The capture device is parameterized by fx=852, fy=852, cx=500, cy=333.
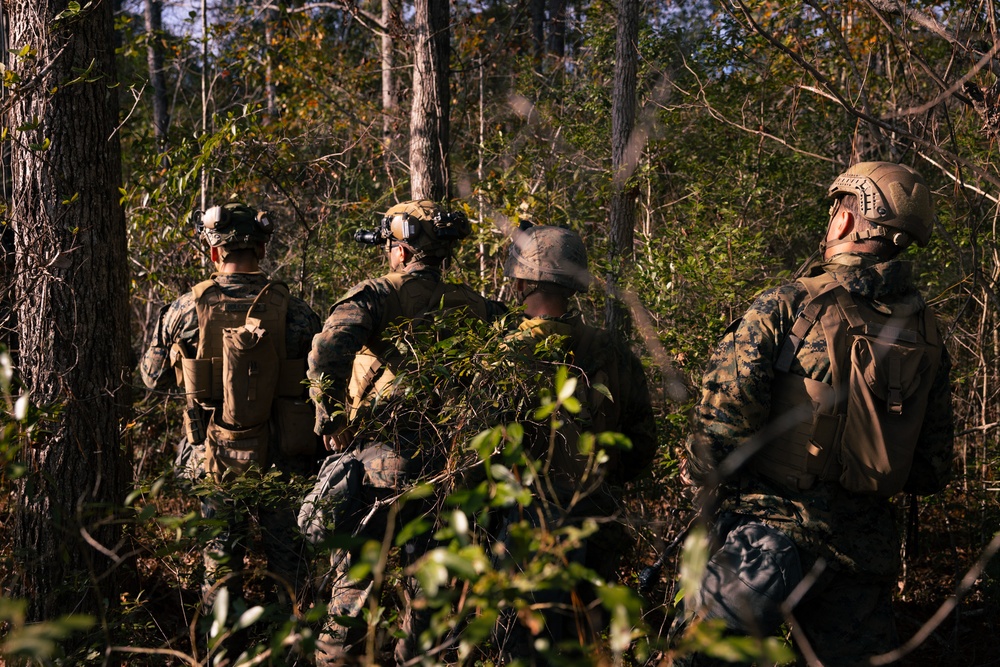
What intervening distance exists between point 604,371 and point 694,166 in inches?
154

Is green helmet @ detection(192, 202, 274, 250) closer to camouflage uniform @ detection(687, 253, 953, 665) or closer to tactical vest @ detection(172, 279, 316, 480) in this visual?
tactical vest @ detection(172, 279, 316, 480)

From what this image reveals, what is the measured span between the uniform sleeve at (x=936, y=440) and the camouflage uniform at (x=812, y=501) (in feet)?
1.05

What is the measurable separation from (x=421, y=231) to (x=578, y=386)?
53.0 inches

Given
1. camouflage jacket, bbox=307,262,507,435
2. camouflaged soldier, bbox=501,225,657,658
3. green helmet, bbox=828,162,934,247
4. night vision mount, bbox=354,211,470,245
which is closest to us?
green helmet, bbox=828,162,934,247

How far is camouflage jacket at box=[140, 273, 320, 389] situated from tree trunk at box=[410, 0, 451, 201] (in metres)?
1.84

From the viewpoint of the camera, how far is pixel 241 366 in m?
4.19

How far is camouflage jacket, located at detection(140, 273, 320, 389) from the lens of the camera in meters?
4.29

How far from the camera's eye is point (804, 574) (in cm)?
300

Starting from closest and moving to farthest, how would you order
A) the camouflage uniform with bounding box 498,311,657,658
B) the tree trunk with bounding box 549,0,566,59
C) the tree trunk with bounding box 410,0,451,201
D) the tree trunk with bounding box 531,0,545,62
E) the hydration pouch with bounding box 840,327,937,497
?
the hydration pouch with bounding box 840,327,937,497 < the camouflage uniform with bounding box 498,311,657,658 < the tree trunk with bounding box 410,0,451,201 < the tree trunk with bounding box 549,0,566,59 < the tree trunk with bounding box 531,0,545,62

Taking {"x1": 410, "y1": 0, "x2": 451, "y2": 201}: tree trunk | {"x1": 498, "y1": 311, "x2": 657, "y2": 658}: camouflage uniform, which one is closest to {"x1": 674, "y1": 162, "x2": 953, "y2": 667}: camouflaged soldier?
{"x1": 498, "y1": 311, "x2": 657, "y2": 658}: camouflage uniform

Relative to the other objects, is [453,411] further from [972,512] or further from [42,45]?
[972,512]

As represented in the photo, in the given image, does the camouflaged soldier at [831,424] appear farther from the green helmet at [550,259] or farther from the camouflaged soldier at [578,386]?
the green helmet at [550,259]

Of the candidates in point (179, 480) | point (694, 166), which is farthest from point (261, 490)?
point (694, 166)

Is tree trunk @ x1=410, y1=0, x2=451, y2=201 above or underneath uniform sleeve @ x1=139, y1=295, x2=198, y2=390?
above
